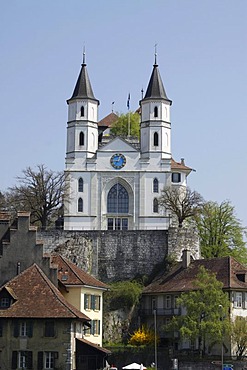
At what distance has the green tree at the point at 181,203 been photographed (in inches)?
3944

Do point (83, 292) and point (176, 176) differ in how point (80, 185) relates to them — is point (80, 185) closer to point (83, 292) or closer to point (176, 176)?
point (176, 176)

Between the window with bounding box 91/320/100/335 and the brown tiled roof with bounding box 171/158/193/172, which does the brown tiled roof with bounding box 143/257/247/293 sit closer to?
the window with bounding box 91/320/100/335

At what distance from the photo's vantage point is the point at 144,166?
113 metres

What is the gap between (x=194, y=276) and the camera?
79750mm

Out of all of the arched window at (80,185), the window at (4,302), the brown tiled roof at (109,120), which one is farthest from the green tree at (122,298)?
the brown tiled roof at (109,120)

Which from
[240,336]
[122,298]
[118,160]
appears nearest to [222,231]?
[118,160]

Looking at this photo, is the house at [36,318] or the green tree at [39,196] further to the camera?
the green tree at [39,196]

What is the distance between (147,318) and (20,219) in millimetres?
22147

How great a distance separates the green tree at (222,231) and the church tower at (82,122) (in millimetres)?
17280

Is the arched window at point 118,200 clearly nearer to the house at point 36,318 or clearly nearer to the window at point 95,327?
the window at point 95,327

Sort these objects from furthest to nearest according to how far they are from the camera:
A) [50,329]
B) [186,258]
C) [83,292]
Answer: [186,258] → [83,292] → [50,329]

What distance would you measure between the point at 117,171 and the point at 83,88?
13123mm

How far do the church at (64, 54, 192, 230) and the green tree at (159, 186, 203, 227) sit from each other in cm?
353

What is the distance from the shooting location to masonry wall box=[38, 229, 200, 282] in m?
87.9
